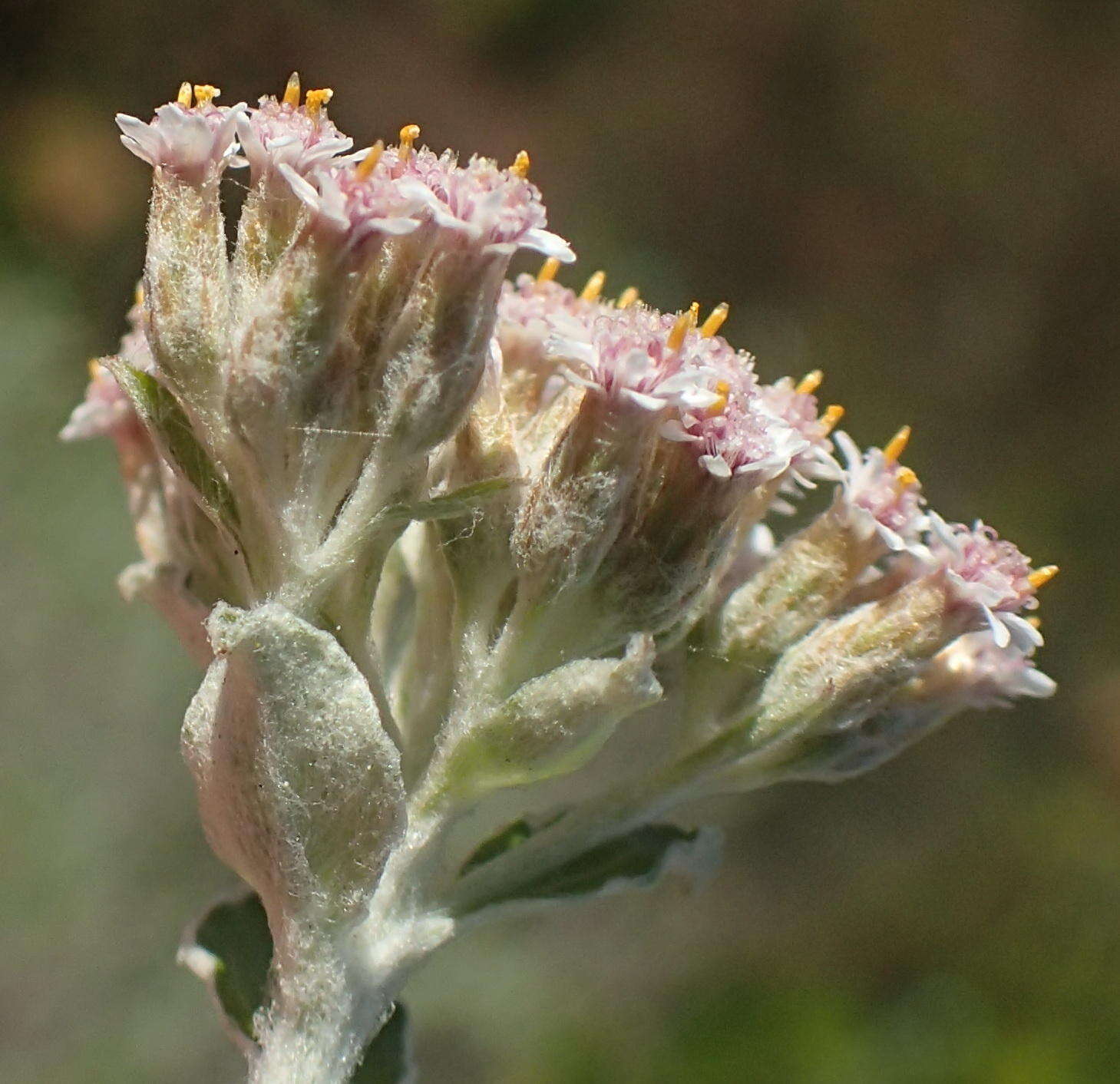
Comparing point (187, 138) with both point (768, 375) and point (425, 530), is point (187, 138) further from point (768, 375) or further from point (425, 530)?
point (768, 375)

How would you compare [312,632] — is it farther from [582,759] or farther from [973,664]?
[973,664]

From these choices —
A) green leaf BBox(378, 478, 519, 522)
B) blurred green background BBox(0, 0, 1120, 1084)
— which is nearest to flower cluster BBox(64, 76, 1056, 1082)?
green leaf BBox(378, 478, 519, 522)

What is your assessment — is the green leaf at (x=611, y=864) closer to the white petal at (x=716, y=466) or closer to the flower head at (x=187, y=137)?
the white petal at (x=716, y=466)

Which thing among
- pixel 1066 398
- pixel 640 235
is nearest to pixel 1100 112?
pixel 1066 398

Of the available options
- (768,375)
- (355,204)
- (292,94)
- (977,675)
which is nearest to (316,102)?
(292,94)

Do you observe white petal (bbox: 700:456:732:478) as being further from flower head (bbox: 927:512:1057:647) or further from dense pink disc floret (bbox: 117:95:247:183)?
dense pink disc floret (bbox: 117:95:247:183)

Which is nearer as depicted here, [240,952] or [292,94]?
[292,94]
